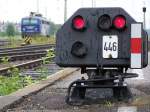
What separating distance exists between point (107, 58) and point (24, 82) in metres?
5.55

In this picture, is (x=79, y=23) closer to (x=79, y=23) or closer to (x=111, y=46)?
(x=79, y=23)

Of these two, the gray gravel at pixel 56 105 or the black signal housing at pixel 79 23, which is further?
the black signal housing at pixel 79 23

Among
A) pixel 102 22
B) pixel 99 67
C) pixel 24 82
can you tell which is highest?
pixel 102 22

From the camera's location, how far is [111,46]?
723cm

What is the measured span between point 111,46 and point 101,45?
0.16 m

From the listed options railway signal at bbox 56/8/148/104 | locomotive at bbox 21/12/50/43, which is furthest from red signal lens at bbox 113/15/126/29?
locomotive at bbox 21/12/50/43

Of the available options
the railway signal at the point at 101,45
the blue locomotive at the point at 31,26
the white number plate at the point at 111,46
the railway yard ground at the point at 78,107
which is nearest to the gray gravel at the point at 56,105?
the railway yard ground at the point at 78,107

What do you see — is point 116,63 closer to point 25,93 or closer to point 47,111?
point 47,111

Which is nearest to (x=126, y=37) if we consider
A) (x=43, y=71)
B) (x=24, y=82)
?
(x=24, y=82)

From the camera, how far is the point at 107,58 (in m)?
7.27

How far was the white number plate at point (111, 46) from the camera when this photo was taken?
23.7ft

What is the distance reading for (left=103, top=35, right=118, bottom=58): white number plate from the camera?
7230 millimetres

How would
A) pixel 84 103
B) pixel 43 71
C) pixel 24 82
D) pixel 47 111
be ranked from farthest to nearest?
pixel 43 71 < pixel 24 82 < pixel 84 103 < pixel 47 111

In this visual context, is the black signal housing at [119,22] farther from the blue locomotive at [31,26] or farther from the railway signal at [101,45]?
the blue locomotive at [31,26]
